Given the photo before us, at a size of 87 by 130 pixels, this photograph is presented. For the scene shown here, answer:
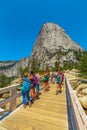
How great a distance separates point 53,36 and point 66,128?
184754 mm

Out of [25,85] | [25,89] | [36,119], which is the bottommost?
[36,119]

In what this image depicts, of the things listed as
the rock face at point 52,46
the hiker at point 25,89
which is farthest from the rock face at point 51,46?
the hiker at point 25,89

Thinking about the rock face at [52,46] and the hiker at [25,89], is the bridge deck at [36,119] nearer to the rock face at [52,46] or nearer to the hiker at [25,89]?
the hiker at [25,89]

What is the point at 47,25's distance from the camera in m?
193

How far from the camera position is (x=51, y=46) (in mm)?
179375

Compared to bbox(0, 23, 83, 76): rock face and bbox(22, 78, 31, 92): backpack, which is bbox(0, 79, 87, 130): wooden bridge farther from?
bbox(0, 23, 83, 76): rock face

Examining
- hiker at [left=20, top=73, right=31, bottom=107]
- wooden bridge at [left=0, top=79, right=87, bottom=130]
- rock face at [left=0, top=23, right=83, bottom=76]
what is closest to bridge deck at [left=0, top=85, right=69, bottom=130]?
wooden bridge at [left=0, top=79, right=87, bottom=130]

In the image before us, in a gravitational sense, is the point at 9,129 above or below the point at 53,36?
below

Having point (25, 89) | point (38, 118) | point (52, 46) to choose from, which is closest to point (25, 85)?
point (25, 89)

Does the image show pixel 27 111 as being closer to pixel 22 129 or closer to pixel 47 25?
pixel 22 129

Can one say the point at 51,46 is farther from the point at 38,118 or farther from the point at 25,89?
the point at 38,118

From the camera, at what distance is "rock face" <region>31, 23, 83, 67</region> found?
551ft

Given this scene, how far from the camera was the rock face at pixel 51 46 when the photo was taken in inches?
6609

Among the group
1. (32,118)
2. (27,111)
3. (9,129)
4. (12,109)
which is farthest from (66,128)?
(12,109)
